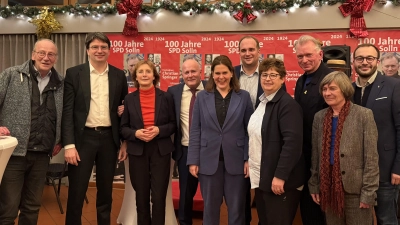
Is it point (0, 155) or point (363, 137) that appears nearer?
point (0, 155)

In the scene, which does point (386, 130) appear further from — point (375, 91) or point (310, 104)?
point (310, 104)

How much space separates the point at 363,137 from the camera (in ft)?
6.93

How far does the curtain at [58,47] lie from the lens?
17.0 ft

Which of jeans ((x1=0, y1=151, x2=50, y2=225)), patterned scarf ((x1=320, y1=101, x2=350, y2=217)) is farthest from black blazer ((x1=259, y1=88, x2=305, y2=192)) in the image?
jeans ((x1=0, y1=151, x2=50, y2=225))

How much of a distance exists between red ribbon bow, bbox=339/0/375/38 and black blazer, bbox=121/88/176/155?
105 inches

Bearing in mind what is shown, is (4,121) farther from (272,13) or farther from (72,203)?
(272,13)

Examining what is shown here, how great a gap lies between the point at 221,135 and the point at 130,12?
9.77ft

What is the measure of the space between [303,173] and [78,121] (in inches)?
68.6

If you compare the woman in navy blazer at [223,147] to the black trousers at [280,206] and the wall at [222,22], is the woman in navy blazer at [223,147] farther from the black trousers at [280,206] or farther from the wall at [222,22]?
the wall at [222,22]

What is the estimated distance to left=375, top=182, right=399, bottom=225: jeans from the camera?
2.43 m

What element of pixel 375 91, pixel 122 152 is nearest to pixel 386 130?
pixel 375 91

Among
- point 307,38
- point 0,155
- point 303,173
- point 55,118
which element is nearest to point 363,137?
point 303,173

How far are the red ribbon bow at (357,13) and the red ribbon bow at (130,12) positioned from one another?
2.60m

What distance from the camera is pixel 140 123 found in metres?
2.83
